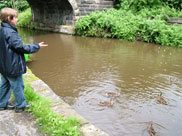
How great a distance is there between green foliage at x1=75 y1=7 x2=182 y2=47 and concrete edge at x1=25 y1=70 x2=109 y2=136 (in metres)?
8.52

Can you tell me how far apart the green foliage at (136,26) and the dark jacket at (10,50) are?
9.32m

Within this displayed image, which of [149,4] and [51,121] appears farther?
[149,4]

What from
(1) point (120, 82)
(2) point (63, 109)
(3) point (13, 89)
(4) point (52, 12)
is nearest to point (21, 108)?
(3) point (13, 89)

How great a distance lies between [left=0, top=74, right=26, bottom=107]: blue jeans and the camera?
3027mm

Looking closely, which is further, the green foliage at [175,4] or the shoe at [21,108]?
the green foliage at [175,4]

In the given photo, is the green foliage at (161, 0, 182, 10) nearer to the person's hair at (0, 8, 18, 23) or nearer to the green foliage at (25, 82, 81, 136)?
the green foliage at (25, 82, 81, 136)

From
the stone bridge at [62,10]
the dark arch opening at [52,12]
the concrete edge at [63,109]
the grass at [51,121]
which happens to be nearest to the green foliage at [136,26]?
the stone bridge at [62,10]

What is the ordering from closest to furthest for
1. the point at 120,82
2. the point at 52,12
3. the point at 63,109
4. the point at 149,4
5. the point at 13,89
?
1. the point at 13,89
2. the point at 63,109
3. the point at 120,82
4. the point at 149,4
5. the point at 52,12

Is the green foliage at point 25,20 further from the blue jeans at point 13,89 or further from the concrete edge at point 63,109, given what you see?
the blue jeans at point 13,89

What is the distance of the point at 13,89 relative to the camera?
306 cm

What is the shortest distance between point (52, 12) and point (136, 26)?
27.9 ft

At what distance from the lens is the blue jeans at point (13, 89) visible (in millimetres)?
3027

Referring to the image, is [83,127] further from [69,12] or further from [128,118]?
[69,12]

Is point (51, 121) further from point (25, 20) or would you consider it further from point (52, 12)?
point (25, 20)
